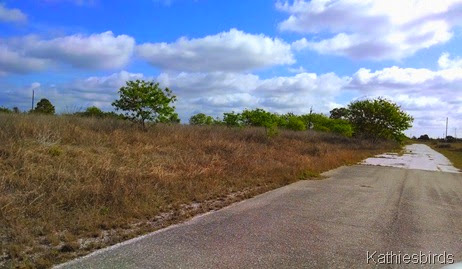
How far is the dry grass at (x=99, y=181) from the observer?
19.5 ft

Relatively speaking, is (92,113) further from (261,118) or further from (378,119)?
(378,119)

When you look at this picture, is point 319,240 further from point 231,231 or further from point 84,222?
point 84,222

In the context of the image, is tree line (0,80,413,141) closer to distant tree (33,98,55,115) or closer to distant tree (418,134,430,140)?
distant tree (33,98,55,115)

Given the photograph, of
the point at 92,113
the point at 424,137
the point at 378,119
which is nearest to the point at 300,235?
the point at 92,113

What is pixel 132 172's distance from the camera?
10.6 m

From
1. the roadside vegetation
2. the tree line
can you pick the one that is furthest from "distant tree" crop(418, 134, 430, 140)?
the roadside vegetation

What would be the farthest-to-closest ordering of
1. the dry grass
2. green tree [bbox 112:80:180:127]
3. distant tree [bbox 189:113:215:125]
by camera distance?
distant tree [bbox 189:113:215:125], green tree [bbox 112:80:180:127], the dry grass

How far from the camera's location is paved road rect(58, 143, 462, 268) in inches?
209

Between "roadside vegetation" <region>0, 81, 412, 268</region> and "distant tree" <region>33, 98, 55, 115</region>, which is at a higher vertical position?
"distant tree" <region>33, 98, 55, 115</region>

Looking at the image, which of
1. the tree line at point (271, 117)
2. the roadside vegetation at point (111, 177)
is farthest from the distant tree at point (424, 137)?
the roadside vegetation at point (111, 177)

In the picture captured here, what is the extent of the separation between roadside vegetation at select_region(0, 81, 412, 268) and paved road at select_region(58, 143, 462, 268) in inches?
22.5

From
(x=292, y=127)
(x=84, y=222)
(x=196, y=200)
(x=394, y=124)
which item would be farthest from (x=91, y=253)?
(x=394, y=124)

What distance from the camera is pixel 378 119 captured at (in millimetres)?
47812

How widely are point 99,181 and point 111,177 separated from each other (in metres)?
0.53
